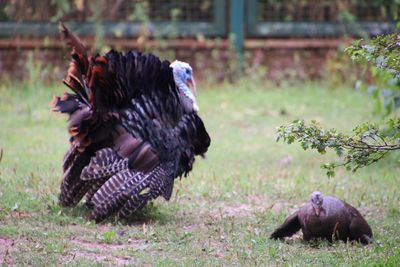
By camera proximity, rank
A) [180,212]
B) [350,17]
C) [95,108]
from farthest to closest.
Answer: [350,17], [180,212], [95,108]

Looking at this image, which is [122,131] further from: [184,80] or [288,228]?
[288,228]

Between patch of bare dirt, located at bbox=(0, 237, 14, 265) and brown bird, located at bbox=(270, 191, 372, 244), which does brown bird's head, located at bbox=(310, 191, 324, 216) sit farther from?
patch of bare dirt, located at bbox=(0, 237, 14, 265)

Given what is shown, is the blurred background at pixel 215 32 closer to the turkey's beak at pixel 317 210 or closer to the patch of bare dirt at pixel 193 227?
the patch of bare dirt at pixel 193 227

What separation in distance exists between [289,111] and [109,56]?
251 inches

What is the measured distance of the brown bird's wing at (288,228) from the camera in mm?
5777

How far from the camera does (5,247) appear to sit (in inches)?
207

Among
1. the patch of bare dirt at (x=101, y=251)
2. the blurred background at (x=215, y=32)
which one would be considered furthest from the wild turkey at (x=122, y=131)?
the blurred background at (x=215, y=32)

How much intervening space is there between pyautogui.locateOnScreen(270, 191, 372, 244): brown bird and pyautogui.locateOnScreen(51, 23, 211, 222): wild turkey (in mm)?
1024

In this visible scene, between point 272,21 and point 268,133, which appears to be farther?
point 272,21

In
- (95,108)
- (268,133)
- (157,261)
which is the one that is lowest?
(268,133)

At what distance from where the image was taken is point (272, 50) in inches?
553

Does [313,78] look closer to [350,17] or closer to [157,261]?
[350,17]

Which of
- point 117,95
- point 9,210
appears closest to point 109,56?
point 117,95

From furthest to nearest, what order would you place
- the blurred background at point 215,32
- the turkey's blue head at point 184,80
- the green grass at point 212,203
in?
the blurred background at point 215,32 → the turkey's blue head at point 184,80 → the green grass at point 212,203
